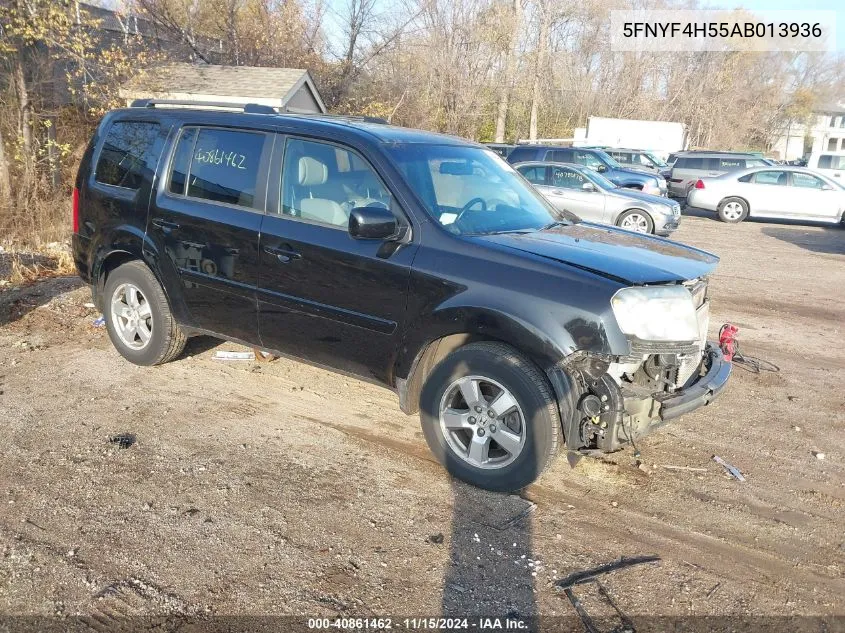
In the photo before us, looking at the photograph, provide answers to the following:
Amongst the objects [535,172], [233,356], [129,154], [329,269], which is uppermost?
[535,172]

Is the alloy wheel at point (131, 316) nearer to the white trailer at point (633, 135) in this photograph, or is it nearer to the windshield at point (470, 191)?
Result: the windshield at point (470, 191)

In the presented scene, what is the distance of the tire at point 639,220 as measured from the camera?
14.0 metres

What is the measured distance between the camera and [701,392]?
13.0 ft

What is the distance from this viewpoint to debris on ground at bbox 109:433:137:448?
4.37 metres

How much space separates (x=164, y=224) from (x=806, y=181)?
61.9ft

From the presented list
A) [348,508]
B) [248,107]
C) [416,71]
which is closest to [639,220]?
[248,107]

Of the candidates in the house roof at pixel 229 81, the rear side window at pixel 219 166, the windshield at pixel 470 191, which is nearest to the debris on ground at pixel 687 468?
the windshield at pixel 470 191

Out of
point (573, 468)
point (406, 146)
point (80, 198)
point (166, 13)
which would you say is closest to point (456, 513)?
point (573, 468)

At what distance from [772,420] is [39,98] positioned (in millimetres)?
14413

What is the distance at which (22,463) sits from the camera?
4105mm

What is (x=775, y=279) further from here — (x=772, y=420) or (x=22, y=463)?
(x=22, y=463)

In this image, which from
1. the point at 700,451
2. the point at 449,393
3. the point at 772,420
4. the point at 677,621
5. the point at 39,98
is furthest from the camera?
the point at 39,98

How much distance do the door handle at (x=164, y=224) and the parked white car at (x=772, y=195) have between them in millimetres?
17495

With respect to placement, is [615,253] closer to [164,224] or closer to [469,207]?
[469,207]
